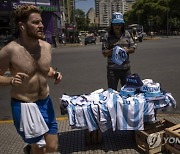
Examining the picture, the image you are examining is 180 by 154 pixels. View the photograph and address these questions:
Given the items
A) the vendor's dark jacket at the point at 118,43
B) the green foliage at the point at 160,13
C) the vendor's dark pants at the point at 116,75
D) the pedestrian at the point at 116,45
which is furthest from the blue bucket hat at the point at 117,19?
the green foliage at the point at 160,13

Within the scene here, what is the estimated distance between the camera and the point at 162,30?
85312mm

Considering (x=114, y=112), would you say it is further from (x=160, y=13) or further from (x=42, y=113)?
(x=160, y=13)

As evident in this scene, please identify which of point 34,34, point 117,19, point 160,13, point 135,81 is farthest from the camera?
point 160,13

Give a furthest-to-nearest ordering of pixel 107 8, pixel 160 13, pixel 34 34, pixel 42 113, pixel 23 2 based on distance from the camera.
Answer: pixel 107 8, pixel 160 13, pixel 23 2, pixel 42 113, pixel 34 34

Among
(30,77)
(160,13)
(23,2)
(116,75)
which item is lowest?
(160,13)

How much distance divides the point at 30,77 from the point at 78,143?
5.94 feet

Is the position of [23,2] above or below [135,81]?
above

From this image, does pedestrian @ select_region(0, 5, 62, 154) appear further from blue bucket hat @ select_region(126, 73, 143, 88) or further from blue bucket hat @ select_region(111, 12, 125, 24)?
blue bucket hat @ select_region(111, 12, 125, 24)

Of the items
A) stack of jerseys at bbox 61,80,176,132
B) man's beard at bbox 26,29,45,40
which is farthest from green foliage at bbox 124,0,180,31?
man's beard at bbox 26,29,45,40

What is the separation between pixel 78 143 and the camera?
4762mm

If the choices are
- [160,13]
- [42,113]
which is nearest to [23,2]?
[42,113]

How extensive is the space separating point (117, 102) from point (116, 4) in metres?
139

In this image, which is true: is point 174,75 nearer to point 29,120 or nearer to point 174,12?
point 29,120

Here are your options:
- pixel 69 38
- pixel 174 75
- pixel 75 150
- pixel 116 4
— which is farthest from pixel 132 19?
pixel 75 150
